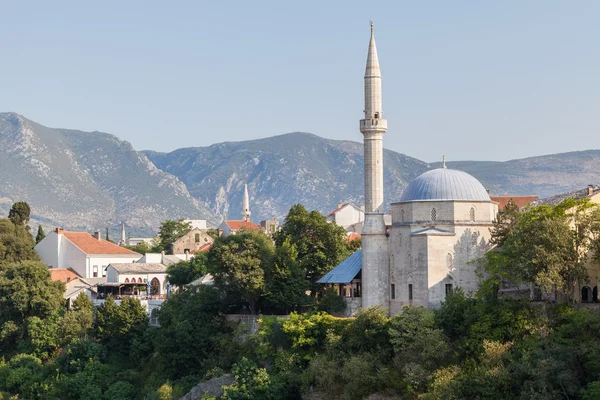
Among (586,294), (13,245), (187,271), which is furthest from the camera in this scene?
(13,245)

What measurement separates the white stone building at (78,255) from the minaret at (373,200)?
39105 mm

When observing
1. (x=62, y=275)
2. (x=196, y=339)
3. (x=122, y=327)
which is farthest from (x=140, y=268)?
(x=196, y=339)

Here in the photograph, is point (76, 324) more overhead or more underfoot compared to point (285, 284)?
more underfoot

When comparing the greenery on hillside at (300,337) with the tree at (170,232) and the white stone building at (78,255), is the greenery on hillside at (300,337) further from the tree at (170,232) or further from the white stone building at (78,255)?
the tree at (170,232)

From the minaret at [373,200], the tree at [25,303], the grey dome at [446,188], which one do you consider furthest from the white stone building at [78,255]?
the grey dome at [446,188]

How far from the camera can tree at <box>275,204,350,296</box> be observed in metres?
62.6

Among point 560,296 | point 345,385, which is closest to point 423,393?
point 345,385

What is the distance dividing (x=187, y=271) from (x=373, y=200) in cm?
2399

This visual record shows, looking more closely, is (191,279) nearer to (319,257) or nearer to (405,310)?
(319,257)

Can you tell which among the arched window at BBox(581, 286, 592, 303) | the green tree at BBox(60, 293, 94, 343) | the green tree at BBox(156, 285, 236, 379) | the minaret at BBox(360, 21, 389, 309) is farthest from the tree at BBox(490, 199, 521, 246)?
the green tree at BBox(60, 293, 94, 343)

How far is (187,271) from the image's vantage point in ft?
245

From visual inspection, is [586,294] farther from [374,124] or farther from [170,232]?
[170,232]

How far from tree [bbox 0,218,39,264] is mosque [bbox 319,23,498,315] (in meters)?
36.0

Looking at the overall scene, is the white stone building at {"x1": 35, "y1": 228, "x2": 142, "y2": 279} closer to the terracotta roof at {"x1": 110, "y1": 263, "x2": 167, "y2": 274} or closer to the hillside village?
the terracotta roof at {"x1": 110, "y1": 263, "x2": 167, "y2": 274}
